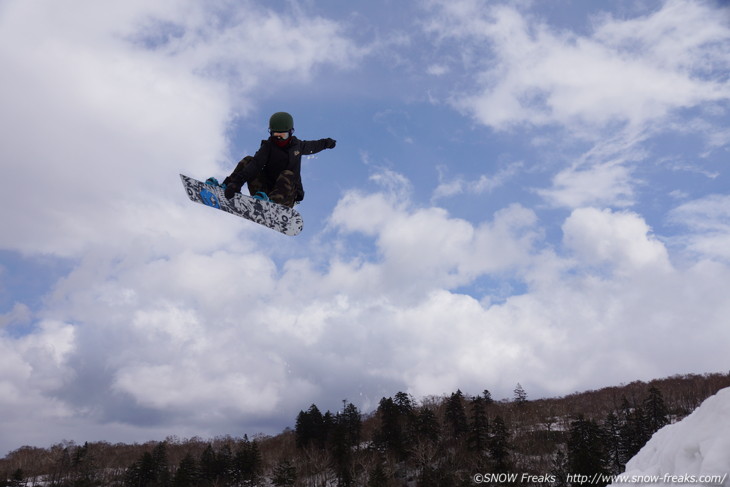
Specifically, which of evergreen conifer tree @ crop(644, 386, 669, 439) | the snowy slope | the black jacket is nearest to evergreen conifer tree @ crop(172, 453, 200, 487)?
evergreen conifer tree @ crop(644, 386, 669, 439)

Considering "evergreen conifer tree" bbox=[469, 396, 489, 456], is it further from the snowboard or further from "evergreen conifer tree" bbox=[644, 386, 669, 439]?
the snowboard

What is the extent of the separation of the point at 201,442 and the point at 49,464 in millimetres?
42631

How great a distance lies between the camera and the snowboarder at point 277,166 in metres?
10.3

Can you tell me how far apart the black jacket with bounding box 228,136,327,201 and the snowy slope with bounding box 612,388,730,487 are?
7.94 m

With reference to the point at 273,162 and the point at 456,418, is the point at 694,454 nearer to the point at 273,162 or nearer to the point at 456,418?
the point at 273,162

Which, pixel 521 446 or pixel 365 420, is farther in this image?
pixel 365 420

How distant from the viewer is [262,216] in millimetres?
11305

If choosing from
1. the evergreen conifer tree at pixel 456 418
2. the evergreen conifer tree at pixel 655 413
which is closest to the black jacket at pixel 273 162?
the evergreen conifer tree at pixel 655 413

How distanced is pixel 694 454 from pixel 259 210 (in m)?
8.64

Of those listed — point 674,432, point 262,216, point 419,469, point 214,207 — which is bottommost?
point 419,469

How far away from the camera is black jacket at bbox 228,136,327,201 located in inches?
413

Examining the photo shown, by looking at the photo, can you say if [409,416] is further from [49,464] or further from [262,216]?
[49,464]

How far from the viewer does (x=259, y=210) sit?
11.3 m

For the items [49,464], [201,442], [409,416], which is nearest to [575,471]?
[409,416]
